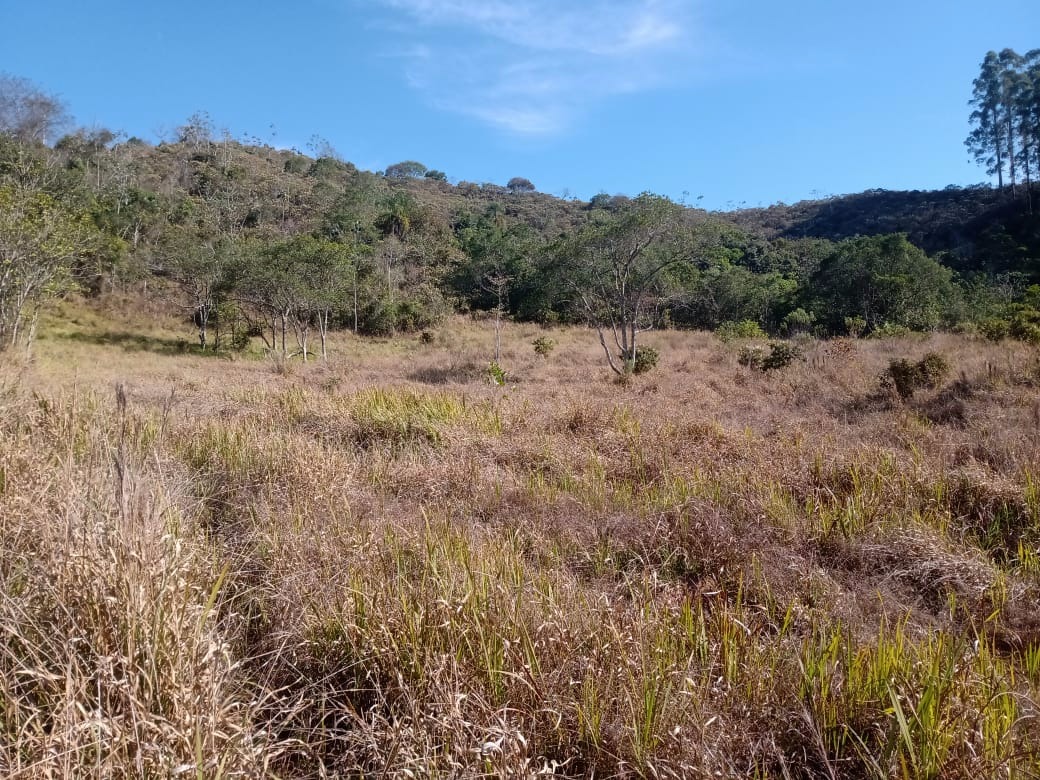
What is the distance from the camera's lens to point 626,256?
17516 mm

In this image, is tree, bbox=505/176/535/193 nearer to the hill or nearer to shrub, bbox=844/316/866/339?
the hill

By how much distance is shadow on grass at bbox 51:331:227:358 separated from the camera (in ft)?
83.4

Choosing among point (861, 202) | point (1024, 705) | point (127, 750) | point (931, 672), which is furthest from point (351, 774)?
point (861, 202)

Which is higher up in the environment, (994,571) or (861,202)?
(861,202)

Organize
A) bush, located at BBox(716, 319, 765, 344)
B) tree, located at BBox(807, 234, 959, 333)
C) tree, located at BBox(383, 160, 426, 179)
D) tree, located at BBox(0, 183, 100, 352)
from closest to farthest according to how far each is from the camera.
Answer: tree, located at BBox(0, 183, 100, 352) → bush, located at BBox(716, 319, 765, 344) → tree, located at BBox(807, 234, 959, 333) → tree, located at BBox(383, 160, 426, 179)

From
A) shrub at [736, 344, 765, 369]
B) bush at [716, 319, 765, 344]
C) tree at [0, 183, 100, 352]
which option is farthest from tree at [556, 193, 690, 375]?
tree at [0, 183, 100, 352]

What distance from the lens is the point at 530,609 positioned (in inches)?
84.7

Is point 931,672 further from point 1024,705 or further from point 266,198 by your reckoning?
point 266,198

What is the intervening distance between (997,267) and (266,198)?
54.8 meters

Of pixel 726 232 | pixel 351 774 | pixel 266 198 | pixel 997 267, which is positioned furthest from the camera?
pixel 266 198

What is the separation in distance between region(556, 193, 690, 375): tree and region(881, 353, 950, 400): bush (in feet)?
23.8

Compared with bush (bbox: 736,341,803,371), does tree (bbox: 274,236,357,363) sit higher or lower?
higher

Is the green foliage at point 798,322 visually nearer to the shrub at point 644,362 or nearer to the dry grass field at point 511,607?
the shrub at point 644,362

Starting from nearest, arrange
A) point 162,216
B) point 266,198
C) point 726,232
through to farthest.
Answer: point 726,232 → point 162,216 → point 266,198
